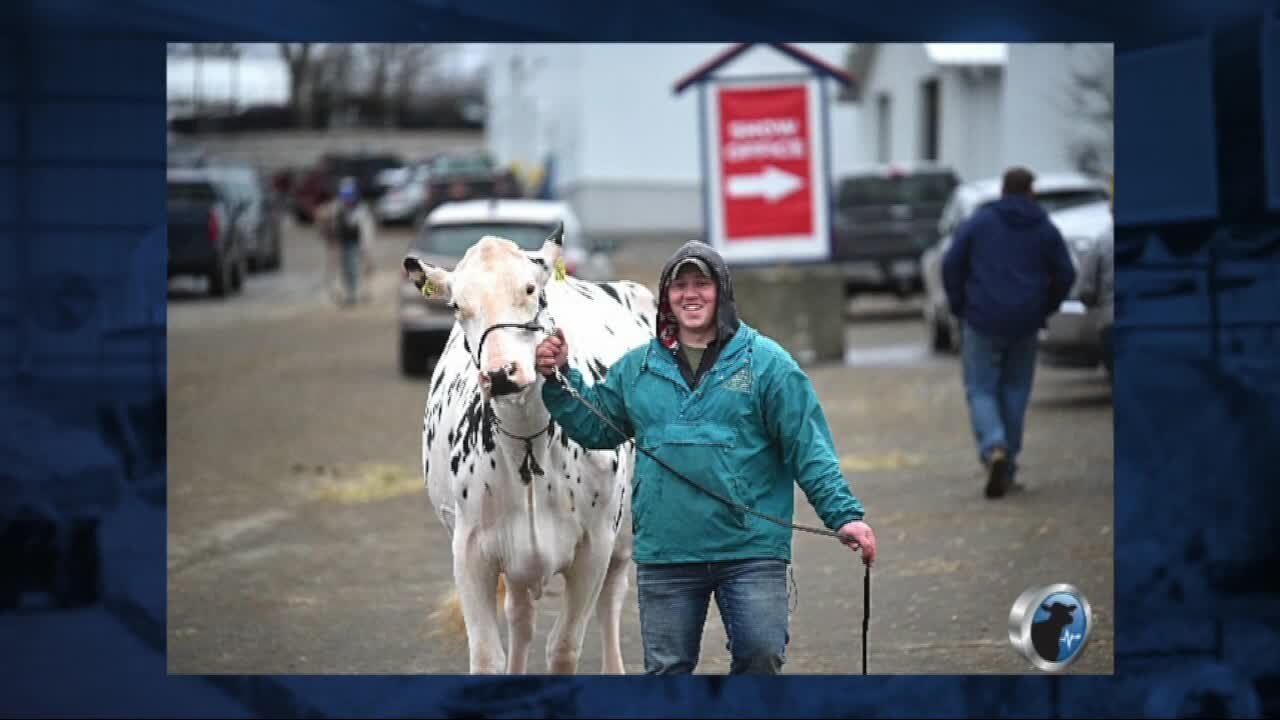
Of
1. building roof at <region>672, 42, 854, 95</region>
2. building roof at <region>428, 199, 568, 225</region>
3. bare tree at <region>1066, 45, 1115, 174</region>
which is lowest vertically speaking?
building roof at <region>428, 199, 568, 225</region>

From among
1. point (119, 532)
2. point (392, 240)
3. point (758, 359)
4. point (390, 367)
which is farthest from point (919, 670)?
point (392, 240)

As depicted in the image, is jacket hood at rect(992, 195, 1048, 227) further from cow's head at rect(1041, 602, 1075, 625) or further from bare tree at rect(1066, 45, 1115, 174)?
cow's head at rect(1041, 602, 1075, 625)

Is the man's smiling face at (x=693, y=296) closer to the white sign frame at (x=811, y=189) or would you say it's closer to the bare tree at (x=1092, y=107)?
the bare tree at (x=1092, y=107)

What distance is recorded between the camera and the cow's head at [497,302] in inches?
240

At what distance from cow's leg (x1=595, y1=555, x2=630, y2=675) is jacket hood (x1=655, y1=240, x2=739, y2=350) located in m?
1.91

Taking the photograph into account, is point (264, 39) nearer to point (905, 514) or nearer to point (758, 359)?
point (758, 359)

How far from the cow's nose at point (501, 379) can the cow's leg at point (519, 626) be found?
3.96ft

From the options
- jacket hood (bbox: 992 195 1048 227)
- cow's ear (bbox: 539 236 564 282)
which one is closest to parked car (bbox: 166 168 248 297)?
jacket hood (bbox: 992 195 1048 227)

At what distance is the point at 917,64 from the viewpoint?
33.3m

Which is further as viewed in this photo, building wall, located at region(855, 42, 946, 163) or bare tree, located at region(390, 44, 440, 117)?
bare tree, located at region(390, 44, 440, 117)

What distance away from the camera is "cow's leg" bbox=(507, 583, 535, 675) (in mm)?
7215

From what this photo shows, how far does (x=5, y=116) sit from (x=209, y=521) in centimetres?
523

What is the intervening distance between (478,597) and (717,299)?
1.45 metres
